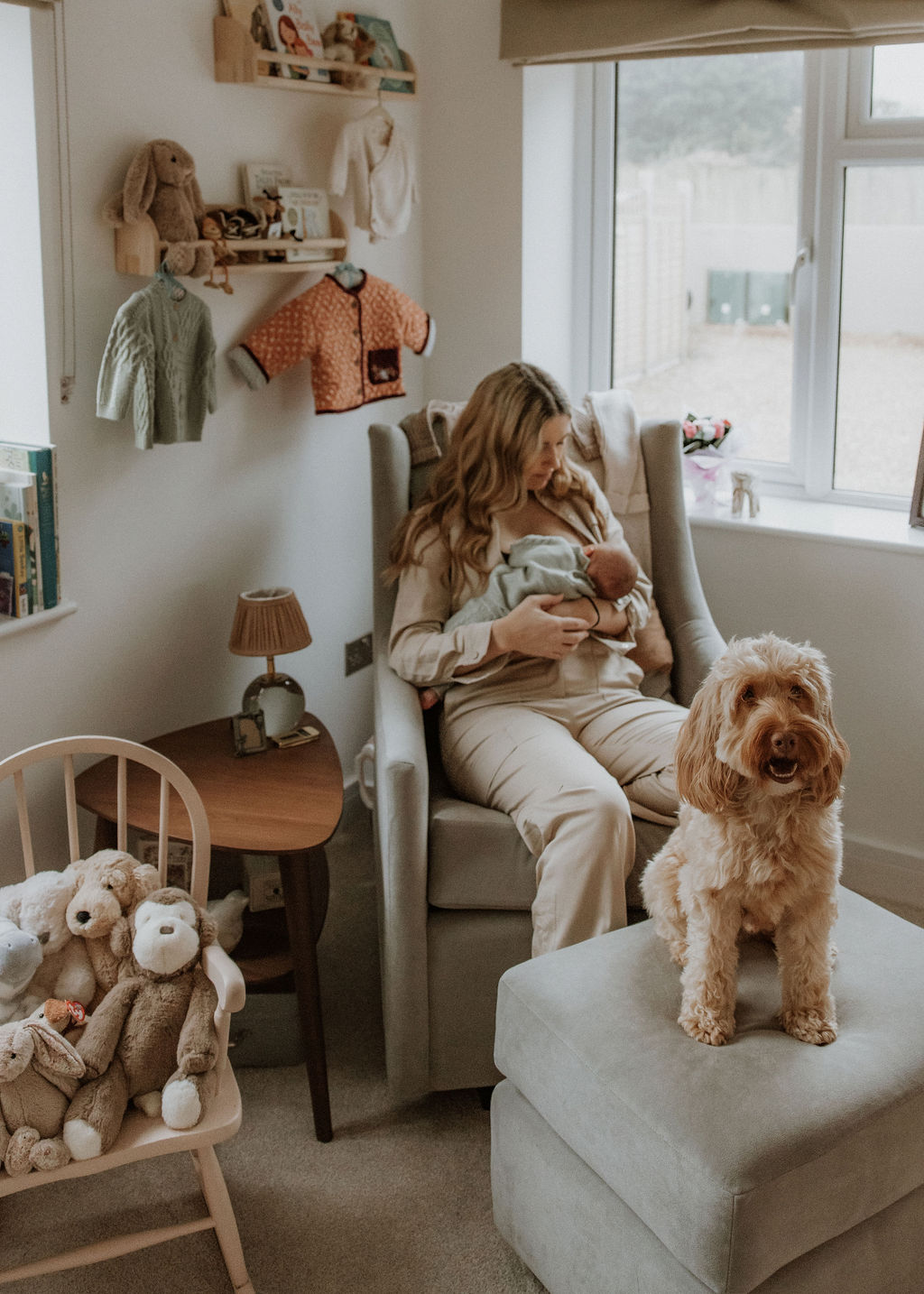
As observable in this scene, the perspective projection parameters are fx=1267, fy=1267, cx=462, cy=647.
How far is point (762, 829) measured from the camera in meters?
1.61

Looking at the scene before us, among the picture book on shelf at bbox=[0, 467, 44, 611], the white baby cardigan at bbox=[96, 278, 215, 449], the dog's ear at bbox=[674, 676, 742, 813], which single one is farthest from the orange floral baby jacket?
the dog's ear at bbox=[674, 676, 742, 813]

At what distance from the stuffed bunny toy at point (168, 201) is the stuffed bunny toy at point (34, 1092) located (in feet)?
4.37

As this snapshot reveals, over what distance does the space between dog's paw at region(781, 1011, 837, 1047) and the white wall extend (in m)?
1.39

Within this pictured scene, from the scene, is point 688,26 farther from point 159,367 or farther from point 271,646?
point 271,646

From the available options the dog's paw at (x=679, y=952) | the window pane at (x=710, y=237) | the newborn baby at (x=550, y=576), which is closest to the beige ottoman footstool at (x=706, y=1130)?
the dog's paw at (x=679, y=952)

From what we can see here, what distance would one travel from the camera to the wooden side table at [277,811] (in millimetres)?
2051

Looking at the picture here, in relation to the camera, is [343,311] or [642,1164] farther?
[343,311]

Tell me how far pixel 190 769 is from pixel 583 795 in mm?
744

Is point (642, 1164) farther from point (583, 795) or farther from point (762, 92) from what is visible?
point (762, 92)

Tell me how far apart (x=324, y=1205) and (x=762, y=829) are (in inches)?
37.5

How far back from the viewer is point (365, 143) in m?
2.68

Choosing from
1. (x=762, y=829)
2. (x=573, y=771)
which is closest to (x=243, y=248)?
(x=573, y=771)

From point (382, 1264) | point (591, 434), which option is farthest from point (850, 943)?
point (591, 434)

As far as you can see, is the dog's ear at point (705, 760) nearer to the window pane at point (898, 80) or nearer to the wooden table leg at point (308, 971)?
the wooden table leg at point (308, 971)
